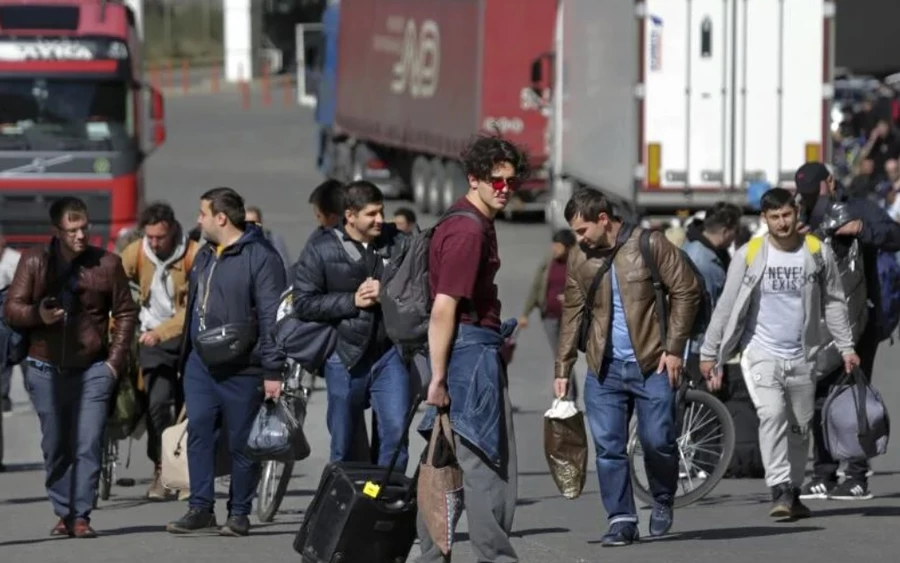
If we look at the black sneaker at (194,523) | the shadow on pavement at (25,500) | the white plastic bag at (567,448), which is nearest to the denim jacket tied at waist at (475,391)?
the white plastic bag at (567,448)

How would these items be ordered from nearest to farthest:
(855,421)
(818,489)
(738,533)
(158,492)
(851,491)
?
(738,533) < (855,421) < (851,491) < (818,489) < (158,492)

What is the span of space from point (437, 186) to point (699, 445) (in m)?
21.3

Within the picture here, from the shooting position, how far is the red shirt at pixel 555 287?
1596cm

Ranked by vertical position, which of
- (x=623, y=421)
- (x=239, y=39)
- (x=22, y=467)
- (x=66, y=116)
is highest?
(x=239, y=39)

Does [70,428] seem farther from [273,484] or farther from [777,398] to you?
[777,398]

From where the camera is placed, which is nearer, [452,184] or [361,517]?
[361,517]

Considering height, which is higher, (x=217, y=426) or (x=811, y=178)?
(x=811, y=178)

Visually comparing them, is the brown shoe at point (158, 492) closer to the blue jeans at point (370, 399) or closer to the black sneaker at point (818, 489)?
the blue jeans at point (370, 399)

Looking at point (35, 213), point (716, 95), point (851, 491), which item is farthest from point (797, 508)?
point (35, 213)

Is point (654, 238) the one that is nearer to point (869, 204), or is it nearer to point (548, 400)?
point (869, 204)

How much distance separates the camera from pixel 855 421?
10617mm

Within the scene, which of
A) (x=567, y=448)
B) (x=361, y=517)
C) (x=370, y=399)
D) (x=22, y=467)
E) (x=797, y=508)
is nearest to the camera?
(x=361, y=517)

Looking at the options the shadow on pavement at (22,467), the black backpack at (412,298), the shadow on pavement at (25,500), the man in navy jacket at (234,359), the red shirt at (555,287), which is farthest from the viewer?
the red shirt at (555,287)

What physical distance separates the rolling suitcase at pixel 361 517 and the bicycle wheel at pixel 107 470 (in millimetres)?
4058
